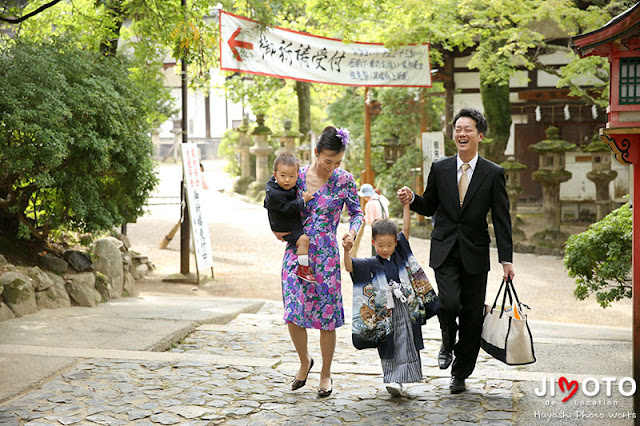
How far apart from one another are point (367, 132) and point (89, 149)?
371 inches

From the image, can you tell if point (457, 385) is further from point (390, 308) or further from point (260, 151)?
point (260, 151)

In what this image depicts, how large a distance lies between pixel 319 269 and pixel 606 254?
12.9ft

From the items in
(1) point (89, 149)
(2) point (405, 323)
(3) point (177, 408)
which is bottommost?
(3) point (177, 408)

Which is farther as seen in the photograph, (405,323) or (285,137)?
(285,137)

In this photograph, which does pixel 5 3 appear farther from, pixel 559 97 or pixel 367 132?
pixel 559 97

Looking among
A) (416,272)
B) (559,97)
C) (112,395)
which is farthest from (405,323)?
(559,97)

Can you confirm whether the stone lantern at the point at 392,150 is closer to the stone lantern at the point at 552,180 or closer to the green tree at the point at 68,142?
the stone lantern at the point at 552,180

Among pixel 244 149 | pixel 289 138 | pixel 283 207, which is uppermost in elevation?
pixel 289 138

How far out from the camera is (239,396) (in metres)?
4.82

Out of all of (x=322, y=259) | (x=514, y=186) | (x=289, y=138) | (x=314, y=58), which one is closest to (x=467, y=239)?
(x=322, y=259)

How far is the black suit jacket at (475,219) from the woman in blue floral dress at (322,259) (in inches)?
25.5

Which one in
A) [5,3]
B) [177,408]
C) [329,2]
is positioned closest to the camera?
[177,408]

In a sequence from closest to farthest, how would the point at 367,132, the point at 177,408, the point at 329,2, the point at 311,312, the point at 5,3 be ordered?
the point at 177,408 < the point at 311,312 < the point at 5,3 < the point at 329,2 < the point at 367,132

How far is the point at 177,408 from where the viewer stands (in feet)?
14.8
